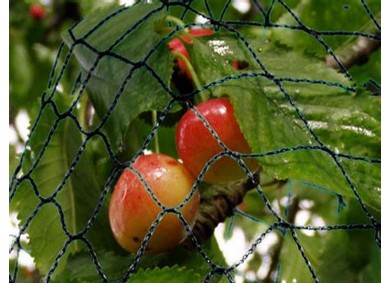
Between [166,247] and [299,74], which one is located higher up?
[299,74]

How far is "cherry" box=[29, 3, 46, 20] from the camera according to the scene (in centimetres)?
211

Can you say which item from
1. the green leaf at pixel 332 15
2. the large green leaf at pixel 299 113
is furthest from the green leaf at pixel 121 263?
the green leaf at pixel 332 15

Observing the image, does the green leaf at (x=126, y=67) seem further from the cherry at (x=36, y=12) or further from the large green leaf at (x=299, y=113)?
the cherry at (x=36, y=12)

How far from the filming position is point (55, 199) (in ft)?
2.23

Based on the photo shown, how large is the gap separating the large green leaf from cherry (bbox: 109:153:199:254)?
6 centimetres

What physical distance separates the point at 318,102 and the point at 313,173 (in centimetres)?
7

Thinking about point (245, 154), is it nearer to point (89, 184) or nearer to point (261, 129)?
point (261, 129)

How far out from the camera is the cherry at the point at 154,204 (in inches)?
22.5

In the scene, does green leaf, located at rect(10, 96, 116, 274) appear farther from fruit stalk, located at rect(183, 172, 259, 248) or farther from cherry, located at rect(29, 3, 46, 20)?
cherry, located at rect(29, 3, 46, 20)

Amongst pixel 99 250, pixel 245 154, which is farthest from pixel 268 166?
pixel 99 250

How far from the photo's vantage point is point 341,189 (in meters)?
0.53

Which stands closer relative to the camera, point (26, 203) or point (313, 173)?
point (313, 173)

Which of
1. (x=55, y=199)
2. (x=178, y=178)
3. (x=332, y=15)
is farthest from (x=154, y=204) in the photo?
(x=332, y=15)
